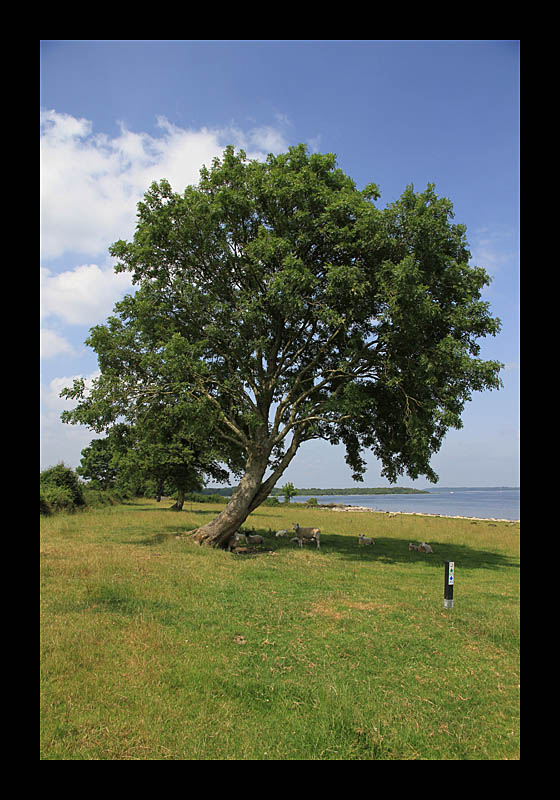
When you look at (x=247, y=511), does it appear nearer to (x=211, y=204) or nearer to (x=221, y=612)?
(x=221, y=612)

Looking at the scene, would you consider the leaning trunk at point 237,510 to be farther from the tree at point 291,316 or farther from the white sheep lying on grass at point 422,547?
the white sheep lying on grass at point 422,547

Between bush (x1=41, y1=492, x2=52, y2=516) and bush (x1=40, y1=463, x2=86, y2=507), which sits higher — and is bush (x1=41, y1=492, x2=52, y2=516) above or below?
below

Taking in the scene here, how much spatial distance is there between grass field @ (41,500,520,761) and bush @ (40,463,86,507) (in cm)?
2025

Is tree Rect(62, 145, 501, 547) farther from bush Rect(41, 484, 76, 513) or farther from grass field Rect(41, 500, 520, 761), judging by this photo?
bush Rect(41, 484, 76, 513)

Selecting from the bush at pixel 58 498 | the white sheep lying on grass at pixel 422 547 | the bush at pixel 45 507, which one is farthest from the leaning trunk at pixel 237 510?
the bush at pixel 58 498

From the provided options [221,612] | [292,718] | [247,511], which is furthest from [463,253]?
[292,718]

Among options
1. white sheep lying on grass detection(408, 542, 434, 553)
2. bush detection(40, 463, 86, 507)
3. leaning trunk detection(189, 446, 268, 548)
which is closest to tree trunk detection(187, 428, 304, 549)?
leaning trunk detection(189, 446, 268, 548)

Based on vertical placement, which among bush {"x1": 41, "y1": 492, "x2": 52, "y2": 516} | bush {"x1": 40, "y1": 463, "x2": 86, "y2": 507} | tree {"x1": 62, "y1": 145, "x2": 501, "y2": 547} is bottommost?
bush {"x1": 41, "y1": 492, "x2": 52, "y2": 516}

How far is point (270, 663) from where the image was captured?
794 cm

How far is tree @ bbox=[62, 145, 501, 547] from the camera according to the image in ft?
63.2

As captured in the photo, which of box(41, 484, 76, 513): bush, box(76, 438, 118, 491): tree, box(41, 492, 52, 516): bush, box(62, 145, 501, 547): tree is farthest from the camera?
box(76, 438, 118, 491): tree

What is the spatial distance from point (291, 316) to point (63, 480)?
25403 millimetres

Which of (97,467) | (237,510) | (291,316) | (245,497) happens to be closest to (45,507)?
(237,510)

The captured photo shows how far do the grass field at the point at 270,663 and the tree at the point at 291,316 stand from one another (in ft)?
23.9
